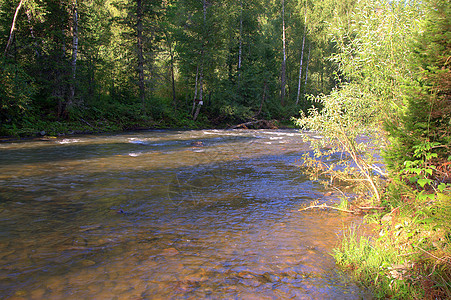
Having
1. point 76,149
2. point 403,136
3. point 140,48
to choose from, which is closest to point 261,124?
point 140,48

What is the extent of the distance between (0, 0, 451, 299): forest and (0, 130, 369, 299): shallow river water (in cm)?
89

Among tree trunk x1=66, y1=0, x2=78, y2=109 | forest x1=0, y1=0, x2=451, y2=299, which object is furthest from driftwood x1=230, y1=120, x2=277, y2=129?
tree trunk x1=66, y1=0, x2=78, y2=109

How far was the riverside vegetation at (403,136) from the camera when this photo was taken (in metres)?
Result: 3.88

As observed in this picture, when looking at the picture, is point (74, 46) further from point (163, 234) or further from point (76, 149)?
point (163, 234)

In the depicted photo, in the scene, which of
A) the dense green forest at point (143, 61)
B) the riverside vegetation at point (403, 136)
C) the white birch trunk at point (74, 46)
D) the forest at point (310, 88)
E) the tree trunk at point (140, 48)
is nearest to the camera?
the riverside vegetation at point (403, 136)

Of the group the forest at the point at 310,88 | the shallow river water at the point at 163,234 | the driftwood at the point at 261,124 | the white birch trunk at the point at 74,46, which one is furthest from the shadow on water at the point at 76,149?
the driftwood at the point at 261,124

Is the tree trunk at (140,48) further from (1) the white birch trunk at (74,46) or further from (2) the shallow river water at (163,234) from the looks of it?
(2) the shallow river water at (163,234)

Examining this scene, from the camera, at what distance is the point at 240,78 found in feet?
114

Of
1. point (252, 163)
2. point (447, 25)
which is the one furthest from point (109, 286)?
point (252, 163)

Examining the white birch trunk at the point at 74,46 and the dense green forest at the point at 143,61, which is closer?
the dense green forest at the point at 143,61

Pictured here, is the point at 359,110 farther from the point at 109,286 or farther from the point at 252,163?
the point at 252,163

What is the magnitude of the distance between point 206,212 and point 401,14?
5824 mm

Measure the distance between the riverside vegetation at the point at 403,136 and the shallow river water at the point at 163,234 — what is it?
2.11 ft

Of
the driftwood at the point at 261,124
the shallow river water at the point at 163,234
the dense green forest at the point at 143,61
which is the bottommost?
the shallow river water at the point at 163,234
